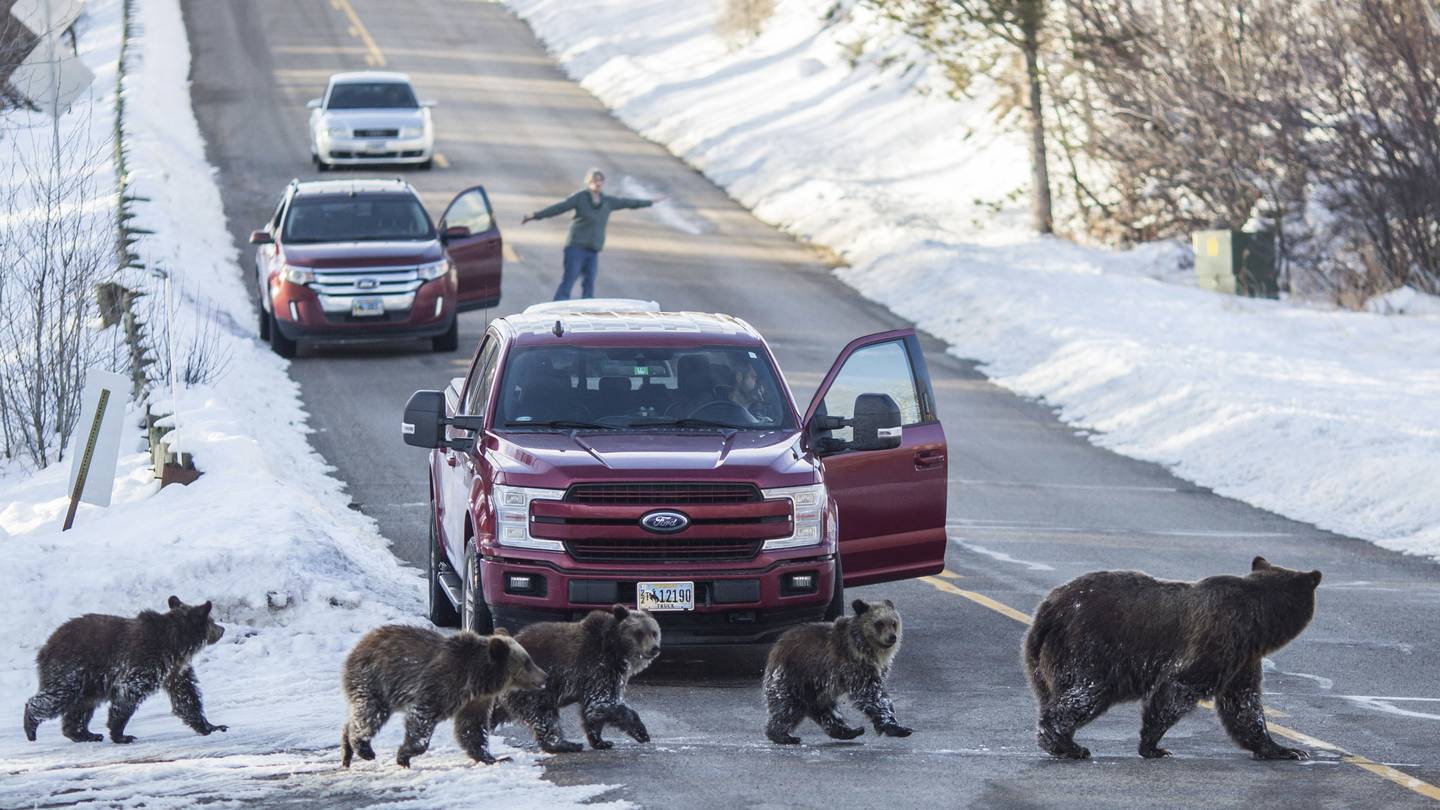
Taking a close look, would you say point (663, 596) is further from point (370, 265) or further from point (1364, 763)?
point (370, 265)

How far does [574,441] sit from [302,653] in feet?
6.32

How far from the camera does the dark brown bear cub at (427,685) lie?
28.6 feet

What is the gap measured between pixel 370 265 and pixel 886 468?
12.8m

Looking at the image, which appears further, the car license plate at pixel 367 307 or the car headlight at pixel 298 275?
the car license plate at pixel 367 307

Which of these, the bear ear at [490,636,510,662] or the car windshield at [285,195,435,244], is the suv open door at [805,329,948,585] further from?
the car windshield at [285,195,435,244]

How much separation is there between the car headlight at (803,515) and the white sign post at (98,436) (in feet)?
19.0

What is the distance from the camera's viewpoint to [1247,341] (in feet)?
85.0

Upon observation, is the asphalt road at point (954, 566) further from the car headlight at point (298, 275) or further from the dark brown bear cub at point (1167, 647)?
the car headlight at point (298, 275)

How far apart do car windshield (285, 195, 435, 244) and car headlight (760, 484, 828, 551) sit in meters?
14.5

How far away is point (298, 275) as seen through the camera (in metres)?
23.4

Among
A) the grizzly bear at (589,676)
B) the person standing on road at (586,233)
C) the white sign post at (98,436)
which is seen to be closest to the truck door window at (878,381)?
the grizzly bear at (589,676)

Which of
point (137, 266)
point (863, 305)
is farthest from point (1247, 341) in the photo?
point (137, 266)

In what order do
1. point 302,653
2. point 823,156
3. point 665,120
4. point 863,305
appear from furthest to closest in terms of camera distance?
point 665,120 < point 823,156 < point 863,305 < point 302,653

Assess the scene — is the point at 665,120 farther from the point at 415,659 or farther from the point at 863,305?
the point at 415,659
